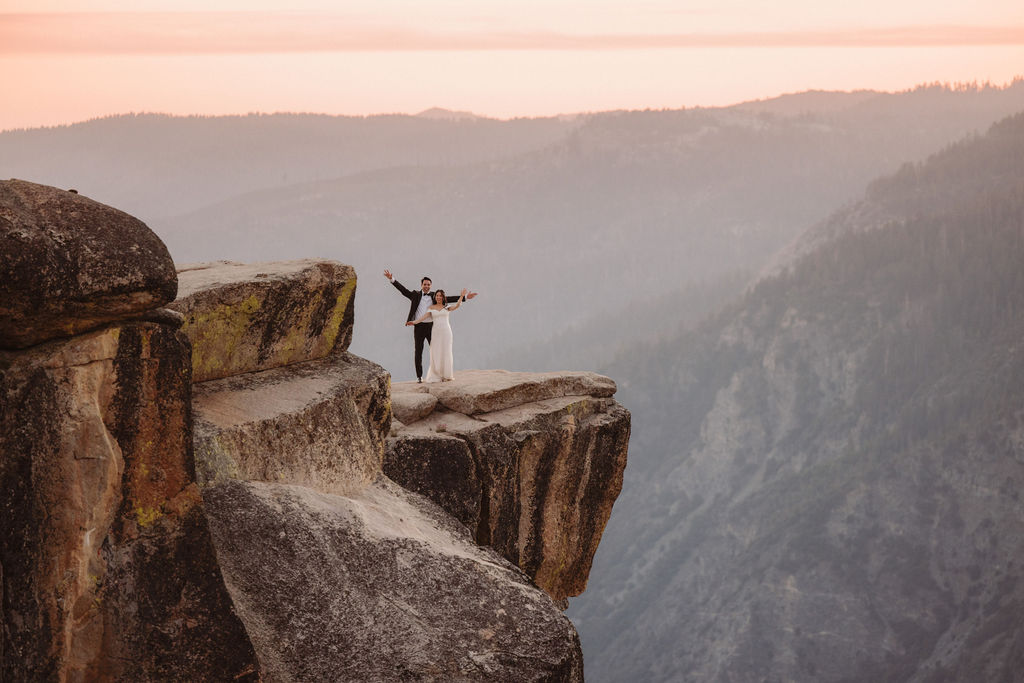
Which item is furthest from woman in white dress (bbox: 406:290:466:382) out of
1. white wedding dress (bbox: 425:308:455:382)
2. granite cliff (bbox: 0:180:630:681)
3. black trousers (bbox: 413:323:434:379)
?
granite cliff (bbox: 0:180:630:681)

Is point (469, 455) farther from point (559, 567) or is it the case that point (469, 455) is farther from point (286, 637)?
point (286, 637)

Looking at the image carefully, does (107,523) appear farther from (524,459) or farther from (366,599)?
(524,459)

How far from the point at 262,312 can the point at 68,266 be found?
5.40m

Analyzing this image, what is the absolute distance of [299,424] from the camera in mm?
16797

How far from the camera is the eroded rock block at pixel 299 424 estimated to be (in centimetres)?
1566

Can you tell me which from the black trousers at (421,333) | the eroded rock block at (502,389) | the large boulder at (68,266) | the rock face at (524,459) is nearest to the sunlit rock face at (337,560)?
the large boulder at (68,266)

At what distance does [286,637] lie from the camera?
13812 millimetres

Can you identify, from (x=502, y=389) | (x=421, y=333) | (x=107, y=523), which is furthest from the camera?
(x=421, y=333)

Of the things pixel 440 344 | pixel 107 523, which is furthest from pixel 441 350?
pixel 107 523

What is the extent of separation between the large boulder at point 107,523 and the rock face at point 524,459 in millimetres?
7796

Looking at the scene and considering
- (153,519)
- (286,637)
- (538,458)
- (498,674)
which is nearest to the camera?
(153,519)

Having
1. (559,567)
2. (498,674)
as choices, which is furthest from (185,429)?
(559,567)

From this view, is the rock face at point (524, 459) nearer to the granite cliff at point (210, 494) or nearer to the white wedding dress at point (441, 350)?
the white wedding dress at point (441, 350)

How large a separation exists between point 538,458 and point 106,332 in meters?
12.8
